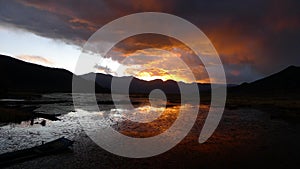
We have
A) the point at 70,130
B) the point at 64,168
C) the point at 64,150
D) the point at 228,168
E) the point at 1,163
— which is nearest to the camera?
the point at 1,163

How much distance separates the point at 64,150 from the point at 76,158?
7.17 feet

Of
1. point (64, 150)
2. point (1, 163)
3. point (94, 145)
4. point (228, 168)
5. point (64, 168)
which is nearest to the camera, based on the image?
point (1, 163)

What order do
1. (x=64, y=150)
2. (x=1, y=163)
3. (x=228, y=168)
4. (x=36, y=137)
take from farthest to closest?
(x=36, y=137), (x=64, y=150), (x=228, y=168), (x=1, y=163)

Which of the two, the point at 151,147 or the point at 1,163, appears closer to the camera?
the point at 1,163

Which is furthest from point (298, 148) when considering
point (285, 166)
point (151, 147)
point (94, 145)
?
point (94, 145)

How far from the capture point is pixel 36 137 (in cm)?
2839

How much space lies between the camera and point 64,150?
22594mm

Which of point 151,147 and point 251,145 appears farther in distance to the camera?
point 251,145

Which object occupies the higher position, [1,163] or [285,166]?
[1,163]

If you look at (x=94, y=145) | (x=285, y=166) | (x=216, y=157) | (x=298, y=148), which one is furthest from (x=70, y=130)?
(x=298, y=148)

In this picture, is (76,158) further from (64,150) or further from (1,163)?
(1,163)

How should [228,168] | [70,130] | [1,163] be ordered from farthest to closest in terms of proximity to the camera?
[70,130] < [228,168] < [1,163]

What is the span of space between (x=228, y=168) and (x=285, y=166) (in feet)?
16.8

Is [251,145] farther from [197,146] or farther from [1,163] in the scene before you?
[1,163]
